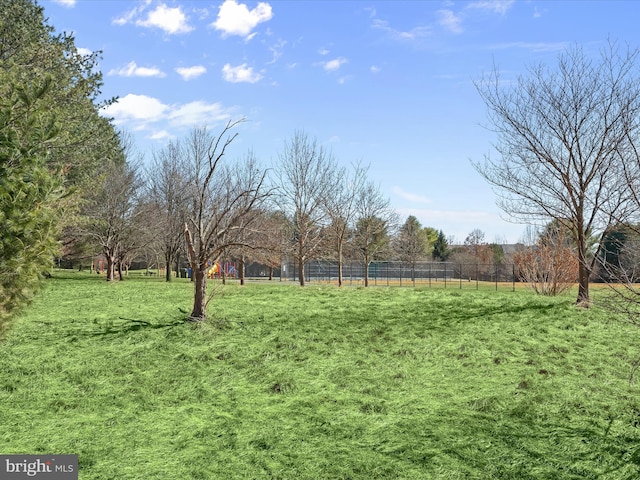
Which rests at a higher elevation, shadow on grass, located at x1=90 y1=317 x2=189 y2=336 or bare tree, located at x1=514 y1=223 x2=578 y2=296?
bare tree, located at x1=514 y1=223 x2=578 y2=296

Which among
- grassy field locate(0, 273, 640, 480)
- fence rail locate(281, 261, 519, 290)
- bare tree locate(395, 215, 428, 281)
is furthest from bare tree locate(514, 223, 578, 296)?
bare tree locate(395, 215, 428, 281)

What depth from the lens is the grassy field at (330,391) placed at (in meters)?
5.43

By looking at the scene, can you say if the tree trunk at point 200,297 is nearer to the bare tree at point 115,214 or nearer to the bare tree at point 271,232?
the bare tree at point 271,232

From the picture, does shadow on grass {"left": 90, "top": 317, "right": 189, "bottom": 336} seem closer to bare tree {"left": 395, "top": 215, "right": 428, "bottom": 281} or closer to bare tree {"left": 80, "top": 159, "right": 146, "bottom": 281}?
bare tree {"left": 80, "top": 159, "right": 146, "bottom": 281}

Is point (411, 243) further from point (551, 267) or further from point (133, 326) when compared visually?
point (133, 326)

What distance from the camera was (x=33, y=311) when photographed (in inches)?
497

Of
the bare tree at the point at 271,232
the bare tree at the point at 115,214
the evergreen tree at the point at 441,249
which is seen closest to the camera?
the bare tree at the point at 271,232

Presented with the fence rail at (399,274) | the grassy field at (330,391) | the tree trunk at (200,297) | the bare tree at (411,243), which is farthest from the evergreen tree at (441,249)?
the tree trunk at (200,297)

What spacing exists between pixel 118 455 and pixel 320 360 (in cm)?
361

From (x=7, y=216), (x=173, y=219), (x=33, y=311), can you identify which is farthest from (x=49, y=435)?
(x=173, y=219)

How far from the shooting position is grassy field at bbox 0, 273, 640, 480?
5430 millimetres

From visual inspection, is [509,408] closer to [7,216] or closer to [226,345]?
[226,345]

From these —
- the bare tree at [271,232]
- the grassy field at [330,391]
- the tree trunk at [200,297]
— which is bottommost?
the grassy field at [330,391]

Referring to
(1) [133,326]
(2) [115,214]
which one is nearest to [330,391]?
(1) [133,326]
